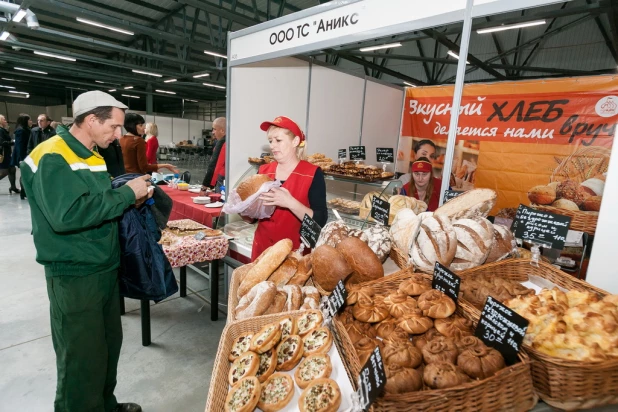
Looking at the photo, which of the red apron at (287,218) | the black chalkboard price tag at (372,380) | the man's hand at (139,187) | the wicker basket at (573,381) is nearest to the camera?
the black chalkboard price tag at (372,380)

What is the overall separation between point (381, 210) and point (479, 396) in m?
1.04

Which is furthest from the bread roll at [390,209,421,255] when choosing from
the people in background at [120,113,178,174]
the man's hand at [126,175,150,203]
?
the people in background at [120,113,178,174]

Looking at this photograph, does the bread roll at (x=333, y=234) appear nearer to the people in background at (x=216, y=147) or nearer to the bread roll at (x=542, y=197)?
the bread roll at (x=542, y=197)

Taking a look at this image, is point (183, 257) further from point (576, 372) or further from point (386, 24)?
point (576, 372)

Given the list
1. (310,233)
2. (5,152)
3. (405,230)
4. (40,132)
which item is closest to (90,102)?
(310,233)

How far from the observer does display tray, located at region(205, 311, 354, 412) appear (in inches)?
38.6

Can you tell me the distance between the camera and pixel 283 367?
114 cm

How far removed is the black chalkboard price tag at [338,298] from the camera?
1.20 metres

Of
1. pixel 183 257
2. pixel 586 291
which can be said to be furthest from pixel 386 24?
pixel 183 257

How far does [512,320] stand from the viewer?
967 millimetres

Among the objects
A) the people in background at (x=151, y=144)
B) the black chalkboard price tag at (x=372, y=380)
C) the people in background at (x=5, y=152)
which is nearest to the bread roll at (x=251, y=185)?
the black chalkboard price tag at (x=372, y=380)

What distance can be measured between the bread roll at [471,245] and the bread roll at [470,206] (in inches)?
5.5

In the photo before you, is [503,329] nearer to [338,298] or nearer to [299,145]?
[338,298]

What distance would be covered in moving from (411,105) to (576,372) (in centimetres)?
506
